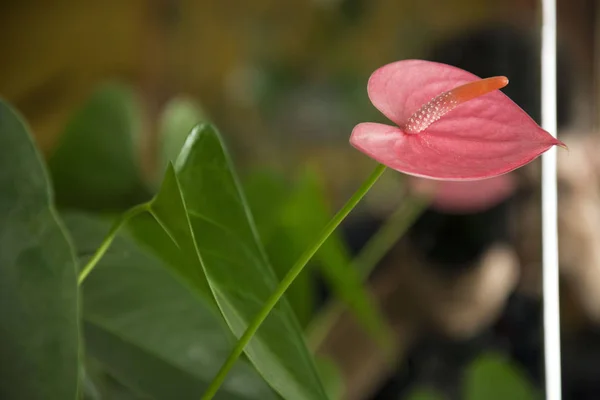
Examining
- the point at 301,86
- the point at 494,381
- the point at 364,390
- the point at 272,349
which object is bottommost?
the point at 364,390

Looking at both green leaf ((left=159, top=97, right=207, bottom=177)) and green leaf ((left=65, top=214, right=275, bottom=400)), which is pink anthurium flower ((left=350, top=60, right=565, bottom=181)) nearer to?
green leaf ((left=65, top=214, right=275, bottom=400))

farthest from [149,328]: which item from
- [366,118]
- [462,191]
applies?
[366,118]

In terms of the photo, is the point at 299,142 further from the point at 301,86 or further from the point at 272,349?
the point at 272,349

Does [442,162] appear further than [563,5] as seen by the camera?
No

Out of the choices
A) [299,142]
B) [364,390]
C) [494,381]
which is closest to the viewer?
[494,381]

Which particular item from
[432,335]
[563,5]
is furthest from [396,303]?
[563,5]

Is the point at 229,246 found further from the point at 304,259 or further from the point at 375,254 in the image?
the point at 375,254
